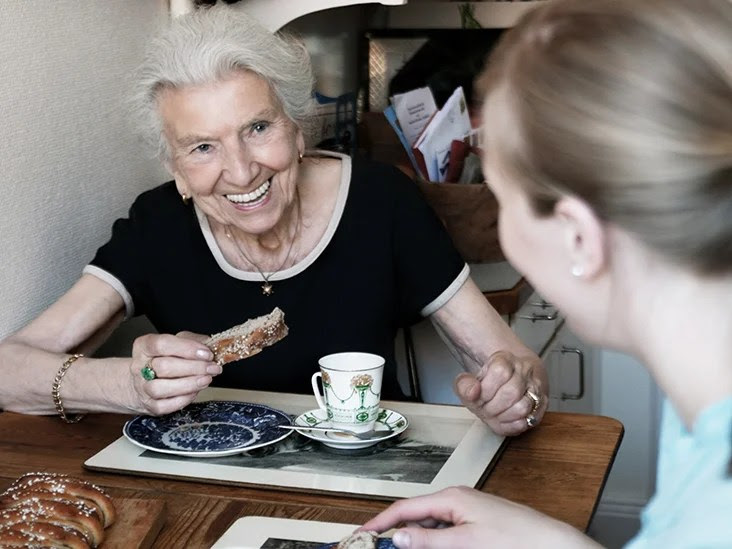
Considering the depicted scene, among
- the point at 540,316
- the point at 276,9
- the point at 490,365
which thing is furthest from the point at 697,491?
the point at 540,316

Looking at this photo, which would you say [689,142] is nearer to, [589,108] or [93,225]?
[589,108]

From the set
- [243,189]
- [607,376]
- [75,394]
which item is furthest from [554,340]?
[75,394]

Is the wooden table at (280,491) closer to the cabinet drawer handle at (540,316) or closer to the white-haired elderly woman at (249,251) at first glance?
the white-haired elderly woman at (249,251)

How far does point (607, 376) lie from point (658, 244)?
7.69 ft

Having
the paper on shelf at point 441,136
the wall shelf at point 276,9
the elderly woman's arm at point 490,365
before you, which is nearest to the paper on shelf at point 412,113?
the paper on shelf at point 441,136

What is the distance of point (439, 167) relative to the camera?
7.22 feet

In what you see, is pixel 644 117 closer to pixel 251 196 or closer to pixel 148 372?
pixel 148 372

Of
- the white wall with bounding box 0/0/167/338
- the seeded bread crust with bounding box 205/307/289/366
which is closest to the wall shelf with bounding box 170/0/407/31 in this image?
the white wall with bounding box 0/0/167/338

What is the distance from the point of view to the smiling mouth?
5.55ft

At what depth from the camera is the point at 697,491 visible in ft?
2.29

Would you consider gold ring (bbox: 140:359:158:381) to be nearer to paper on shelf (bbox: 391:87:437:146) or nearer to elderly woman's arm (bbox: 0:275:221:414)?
elderly woman's arm (bbox: 0:275:221:414)

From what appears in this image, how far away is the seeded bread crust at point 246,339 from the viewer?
1400 mm

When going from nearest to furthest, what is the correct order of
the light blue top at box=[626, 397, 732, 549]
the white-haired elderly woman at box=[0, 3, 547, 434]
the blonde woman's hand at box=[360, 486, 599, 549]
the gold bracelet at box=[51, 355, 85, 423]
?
the light blue top at box=[626, 397, 732, 549] → the blonde woman's hand at box=[360, 486, 599, 549] → the gold bracelet at box=[51, 355, 85, 423] → the white-haired elderly woman at box=[0, 3, 547, 434]

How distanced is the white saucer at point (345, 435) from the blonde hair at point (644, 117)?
0.65 metres
